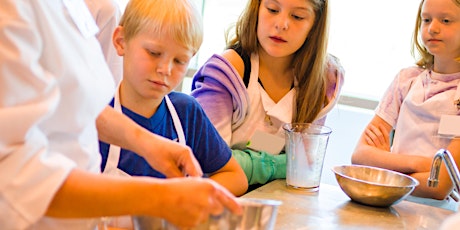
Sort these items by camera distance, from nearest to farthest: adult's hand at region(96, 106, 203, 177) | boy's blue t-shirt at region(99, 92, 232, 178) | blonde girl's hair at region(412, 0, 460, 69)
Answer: adult's hand at region(96, 106, 203, 177) < boy's blue t-shirt at region(99, 92, 232, 178) < blonde girl's hair at region(412, 0, 460, 69)

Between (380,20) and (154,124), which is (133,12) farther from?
(380,20)

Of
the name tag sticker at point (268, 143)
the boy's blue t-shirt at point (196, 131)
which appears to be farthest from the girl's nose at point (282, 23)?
the boy's blue t-shirt at point (196, 131)

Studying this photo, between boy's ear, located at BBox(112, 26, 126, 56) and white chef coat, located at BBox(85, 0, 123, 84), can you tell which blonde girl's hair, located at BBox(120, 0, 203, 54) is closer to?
boy's ear, located at BBox(112, 26, 126, 56)

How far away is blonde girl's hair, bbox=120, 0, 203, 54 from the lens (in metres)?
1.41

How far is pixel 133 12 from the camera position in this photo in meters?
1.47

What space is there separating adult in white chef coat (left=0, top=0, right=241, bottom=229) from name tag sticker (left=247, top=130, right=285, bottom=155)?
1.11 m


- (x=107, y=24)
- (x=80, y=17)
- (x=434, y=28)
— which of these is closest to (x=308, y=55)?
(x=434, y=28)

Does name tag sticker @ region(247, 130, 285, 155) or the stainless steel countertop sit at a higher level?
name tag sticker @ region(247, 130, 285, 155)

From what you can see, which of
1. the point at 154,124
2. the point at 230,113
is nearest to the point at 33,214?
the point at 154,124

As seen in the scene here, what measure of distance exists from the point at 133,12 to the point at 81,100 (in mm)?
642

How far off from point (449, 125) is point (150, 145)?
4.42 feet

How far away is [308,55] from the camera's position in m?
2.13

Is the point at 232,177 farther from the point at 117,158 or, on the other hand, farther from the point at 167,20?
the point at 167,20

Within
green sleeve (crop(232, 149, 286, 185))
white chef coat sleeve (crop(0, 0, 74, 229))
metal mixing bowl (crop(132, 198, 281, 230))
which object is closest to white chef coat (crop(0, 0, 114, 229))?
white chef coat sleeve (crop(0, 0, 74, 229))
